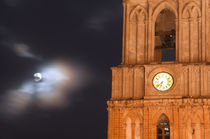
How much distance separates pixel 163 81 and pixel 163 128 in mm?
3607

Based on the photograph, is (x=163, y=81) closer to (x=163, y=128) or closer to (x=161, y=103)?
(x=161, y=103)

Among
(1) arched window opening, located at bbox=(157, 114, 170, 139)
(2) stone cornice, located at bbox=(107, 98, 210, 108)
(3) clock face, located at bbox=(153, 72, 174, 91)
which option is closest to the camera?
(2) stone cornice, located at bbox=(107, 98, 210, 108)

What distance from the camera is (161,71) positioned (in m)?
48.7

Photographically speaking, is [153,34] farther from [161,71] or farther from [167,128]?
[167,128]

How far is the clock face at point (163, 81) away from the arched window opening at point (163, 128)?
2.16 metres

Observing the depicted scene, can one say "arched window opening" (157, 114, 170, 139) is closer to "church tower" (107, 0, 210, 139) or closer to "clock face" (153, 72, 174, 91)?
"church tower" (107, 0, 210, 139)

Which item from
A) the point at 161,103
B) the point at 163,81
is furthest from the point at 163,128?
the point at 163,81

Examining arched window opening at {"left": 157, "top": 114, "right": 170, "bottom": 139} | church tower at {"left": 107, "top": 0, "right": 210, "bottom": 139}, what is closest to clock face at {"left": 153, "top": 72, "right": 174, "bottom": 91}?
church tower at {"left": 107, "top": 0, "right": 210, "bottom": 139}

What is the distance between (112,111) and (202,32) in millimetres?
9330

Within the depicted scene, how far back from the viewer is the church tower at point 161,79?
47.1m

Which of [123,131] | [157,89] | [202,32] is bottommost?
[123,131]

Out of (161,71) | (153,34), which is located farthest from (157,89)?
(153,34)

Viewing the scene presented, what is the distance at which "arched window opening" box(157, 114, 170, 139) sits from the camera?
47750 mm

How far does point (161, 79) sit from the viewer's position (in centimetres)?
4862
